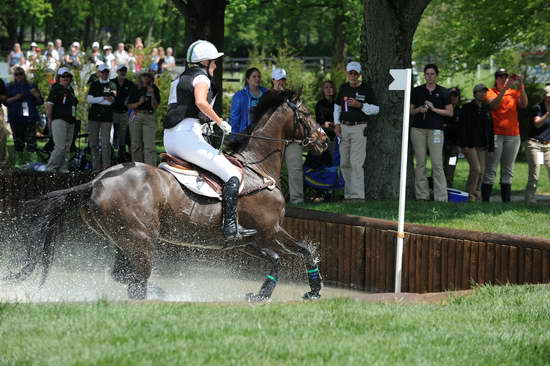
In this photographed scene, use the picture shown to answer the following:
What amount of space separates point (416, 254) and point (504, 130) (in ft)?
19.7

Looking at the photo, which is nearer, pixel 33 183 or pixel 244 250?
pixel 244 250

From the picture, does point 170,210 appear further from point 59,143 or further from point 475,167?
point 59,143

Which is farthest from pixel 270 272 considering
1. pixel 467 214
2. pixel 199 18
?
pixel 199 18

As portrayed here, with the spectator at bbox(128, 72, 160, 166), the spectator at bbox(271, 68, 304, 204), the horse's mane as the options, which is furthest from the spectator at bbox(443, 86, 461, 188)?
the horse's mane

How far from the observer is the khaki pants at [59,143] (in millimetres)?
18391

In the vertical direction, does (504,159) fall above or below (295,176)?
above

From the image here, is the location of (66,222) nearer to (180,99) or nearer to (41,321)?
(180,99)

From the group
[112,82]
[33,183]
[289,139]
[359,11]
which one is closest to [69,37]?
[359,11]

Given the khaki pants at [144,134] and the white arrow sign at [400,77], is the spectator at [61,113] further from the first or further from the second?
the white arrow sign at [400,77]

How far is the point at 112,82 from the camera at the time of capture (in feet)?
66.1

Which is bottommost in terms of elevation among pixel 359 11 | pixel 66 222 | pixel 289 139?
pixel 66 222

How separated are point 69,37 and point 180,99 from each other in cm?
5265

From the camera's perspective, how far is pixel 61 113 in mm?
18797

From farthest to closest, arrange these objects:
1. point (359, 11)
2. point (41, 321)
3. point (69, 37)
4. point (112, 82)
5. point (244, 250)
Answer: point (69, 37), point (359, 11), point (112, 82), point (244, 250), point (41, 321)
